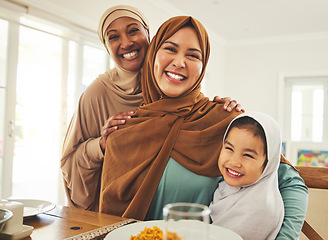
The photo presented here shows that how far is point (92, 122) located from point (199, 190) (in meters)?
0.61

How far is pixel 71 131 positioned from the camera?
150 cm

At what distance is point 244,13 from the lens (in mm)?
4477

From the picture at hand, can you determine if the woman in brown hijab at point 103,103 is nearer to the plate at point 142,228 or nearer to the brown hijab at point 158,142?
the brown hijab at point 158,142

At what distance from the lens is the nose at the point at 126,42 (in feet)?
4.80

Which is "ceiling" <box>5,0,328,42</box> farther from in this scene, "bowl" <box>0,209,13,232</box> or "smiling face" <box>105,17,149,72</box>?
"bowl" <box>0,209,13,232</box>

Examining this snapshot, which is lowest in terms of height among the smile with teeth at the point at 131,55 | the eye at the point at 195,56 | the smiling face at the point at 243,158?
the smiling face at the point at 243,158

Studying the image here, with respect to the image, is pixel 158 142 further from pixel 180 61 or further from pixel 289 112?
pixel 289 112

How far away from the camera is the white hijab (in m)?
1.00

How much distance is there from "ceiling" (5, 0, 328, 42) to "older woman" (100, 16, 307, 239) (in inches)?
81.9

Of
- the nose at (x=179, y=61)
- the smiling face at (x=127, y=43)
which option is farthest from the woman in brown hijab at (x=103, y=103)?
the nose at (x=179, y=61)

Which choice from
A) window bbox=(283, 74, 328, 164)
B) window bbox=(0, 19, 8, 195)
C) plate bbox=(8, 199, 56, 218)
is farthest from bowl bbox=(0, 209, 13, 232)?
window bbox=(283, 74, 328, 164)

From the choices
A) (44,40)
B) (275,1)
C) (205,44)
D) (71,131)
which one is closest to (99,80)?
(71,131)

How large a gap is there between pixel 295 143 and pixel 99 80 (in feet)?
15.0

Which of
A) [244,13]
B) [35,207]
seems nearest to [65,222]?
[35,207]
